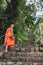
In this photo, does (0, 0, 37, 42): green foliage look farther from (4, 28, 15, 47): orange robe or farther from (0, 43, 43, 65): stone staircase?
(0, 43, 43, 65): stone staircase

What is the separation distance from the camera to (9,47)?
45.7 ft

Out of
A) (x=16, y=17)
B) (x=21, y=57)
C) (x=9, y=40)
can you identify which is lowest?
(x=21, y=57)

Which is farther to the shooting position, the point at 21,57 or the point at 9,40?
the point at 9,40

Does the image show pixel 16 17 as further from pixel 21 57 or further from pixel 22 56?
pixel 21 57

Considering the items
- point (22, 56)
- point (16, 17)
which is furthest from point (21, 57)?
point (16, 17)

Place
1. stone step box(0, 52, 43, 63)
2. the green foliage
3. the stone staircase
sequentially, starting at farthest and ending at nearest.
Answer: the green foliage < stone step box(0, 52, 43, 63) < the stone staircase

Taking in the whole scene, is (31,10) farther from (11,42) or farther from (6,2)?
(11,42)

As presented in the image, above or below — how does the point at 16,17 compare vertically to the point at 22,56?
above

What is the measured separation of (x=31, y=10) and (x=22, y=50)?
744cm

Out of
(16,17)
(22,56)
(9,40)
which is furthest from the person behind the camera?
(16,17)

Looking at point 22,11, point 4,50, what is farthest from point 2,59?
point 22,11

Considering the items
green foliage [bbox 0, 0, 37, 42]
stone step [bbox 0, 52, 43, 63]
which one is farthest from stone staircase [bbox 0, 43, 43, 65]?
green foliage [bbox 0, 0, 37, 42]

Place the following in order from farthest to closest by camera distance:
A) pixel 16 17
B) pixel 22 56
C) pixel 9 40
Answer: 1. pixel 16 17
2. pixel 9 40
3. pixel 22 56

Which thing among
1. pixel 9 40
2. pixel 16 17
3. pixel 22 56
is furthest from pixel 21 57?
pixel 16 17
